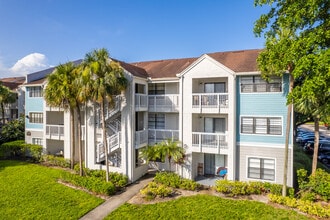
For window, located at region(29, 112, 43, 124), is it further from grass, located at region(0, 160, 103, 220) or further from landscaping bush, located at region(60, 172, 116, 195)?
landscaping bush, located at region(60, 172, 116, 195)

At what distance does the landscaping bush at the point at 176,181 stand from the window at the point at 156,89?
8208mm

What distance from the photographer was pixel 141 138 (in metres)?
19.5

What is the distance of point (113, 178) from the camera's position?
1784cm

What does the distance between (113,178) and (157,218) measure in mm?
6594

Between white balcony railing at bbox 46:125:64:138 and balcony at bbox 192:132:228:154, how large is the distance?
14.6 meters

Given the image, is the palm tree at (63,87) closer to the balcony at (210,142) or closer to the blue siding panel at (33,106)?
the blue siding panel at (33,106)

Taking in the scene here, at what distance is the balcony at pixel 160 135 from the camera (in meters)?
19.7

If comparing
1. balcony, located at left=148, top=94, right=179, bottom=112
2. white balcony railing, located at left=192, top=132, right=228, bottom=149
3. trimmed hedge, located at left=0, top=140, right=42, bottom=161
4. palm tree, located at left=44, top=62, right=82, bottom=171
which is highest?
palm tree, located at left=44, top=62, right=82, bottom=171

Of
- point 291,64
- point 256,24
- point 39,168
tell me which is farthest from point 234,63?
point 39,168

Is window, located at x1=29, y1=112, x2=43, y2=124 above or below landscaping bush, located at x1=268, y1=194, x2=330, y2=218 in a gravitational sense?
above

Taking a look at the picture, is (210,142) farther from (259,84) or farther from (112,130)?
(112,130)

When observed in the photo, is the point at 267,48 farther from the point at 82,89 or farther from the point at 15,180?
the point at 15,180

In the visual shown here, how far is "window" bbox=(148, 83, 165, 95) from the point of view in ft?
69.9

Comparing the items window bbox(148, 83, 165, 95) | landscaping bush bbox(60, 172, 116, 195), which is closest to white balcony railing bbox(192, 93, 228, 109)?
window bbox(148, 83, 165, 95)
